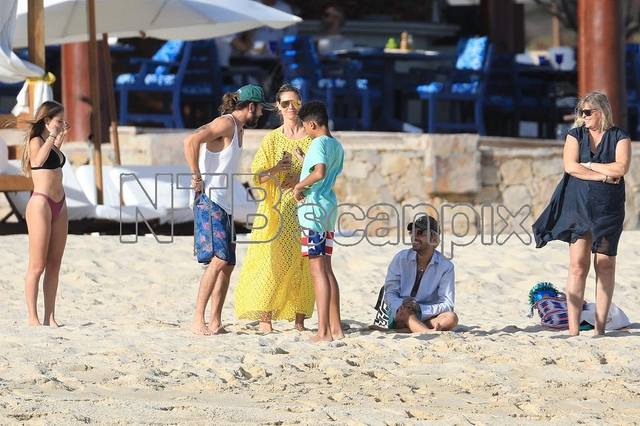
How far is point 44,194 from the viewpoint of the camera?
694 cm

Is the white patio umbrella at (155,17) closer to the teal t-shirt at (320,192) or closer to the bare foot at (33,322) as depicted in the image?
the bare foot at (33,322)

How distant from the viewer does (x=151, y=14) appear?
1136cm

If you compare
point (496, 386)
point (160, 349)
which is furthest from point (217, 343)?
point (496, 386)

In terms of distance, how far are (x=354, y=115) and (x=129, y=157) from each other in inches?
92.1

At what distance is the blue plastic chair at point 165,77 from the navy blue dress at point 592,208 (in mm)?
6501

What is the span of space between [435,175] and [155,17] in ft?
8.13

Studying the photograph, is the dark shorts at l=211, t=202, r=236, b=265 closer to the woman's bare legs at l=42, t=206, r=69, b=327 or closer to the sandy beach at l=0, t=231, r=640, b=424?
the sandy beach at l=0, t=231, r=640, b=424

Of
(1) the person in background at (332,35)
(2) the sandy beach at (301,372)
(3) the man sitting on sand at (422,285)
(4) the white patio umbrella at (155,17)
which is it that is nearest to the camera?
(2) the sandy beach at (301,372)

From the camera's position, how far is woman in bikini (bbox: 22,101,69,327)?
6914mm

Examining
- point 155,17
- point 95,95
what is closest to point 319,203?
point 95,95

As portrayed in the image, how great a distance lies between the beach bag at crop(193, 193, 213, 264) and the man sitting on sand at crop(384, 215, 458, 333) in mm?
911

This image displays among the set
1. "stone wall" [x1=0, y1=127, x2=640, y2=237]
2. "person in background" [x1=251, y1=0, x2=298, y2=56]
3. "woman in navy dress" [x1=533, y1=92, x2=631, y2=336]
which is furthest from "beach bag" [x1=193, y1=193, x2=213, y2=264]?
"person in background" [x1=251, y1=0, x2=298, y2=56]

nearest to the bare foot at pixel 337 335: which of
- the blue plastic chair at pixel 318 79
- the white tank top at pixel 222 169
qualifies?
the white tank top at pixel 222 169

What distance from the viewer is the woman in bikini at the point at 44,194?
272 inches
